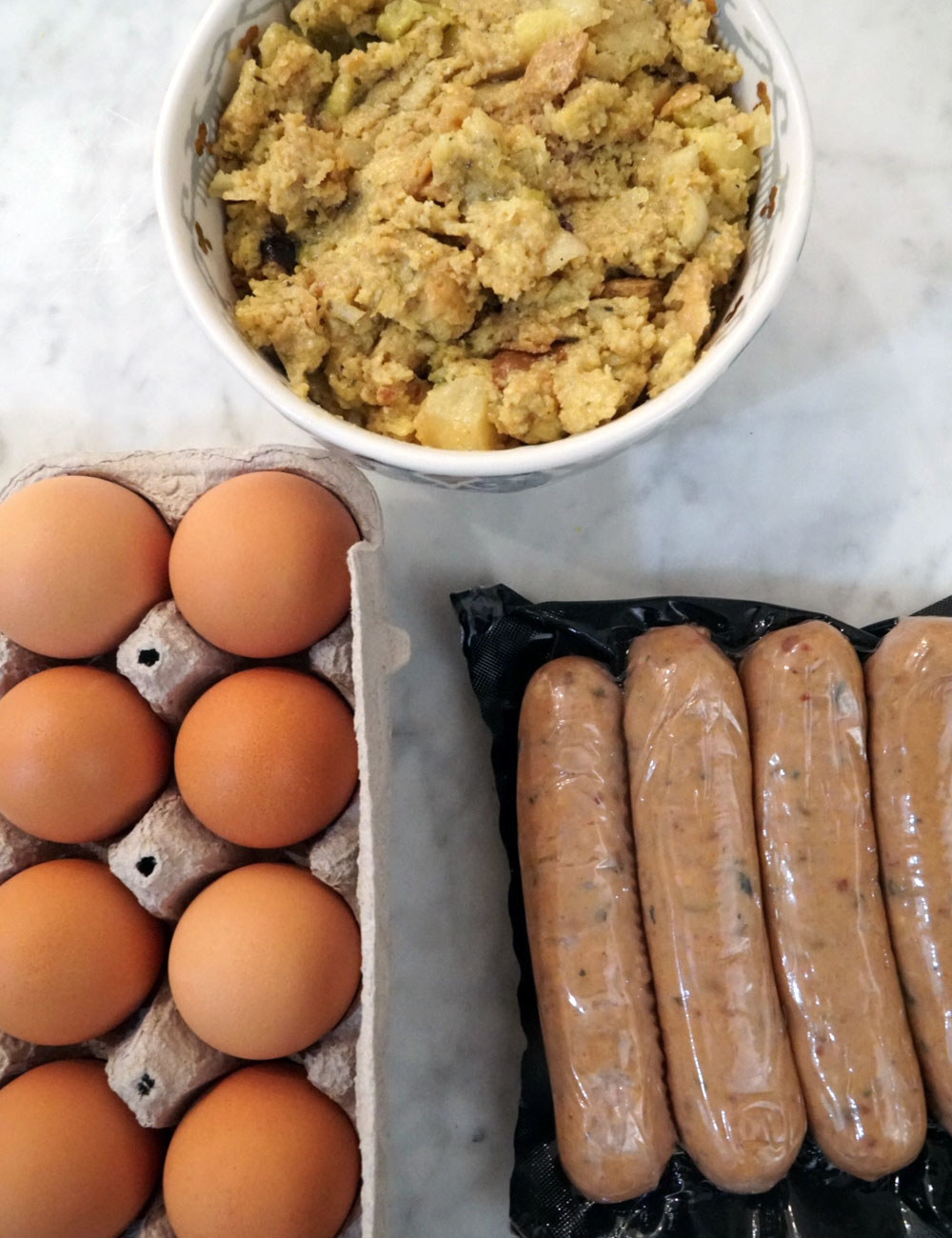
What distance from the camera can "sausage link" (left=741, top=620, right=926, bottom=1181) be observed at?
0.93 m

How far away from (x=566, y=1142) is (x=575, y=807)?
1.09 feet

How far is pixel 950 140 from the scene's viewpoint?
1.22 meters

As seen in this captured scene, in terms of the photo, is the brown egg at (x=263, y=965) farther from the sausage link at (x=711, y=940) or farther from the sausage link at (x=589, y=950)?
the sausage link at (x=711, y=940)

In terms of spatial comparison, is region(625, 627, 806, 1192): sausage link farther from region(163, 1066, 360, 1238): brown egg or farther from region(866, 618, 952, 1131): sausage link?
region(163, 1066, 360, 1238): brown egg

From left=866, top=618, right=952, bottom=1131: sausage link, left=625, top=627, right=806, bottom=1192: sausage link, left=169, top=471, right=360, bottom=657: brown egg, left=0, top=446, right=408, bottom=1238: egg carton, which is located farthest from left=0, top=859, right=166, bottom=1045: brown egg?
left=866, top=618, right=952, bottom=1131: sausage link

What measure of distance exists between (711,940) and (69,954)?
0.60 meters

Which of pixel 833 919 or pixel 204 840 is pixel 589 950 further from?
pixel 204 840

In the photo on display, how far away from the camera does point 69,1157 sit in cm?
84

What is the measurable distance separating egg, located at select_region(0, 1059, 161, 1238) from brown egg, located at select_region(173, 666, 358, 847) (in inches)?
Result: 10.7

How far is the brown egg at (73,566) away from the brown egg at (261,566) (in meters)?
0.05

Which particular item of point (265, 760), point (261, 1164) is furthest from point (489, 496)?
point (261, 1164)

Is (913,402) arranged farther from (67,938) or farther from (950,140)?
(67,938)

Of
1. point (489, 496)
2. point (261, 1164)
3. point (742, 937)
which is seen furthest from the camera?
point (489, 496)

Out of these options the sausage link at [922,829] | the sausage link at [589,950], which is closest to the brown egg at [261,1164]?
the sausage link at [589,950]
